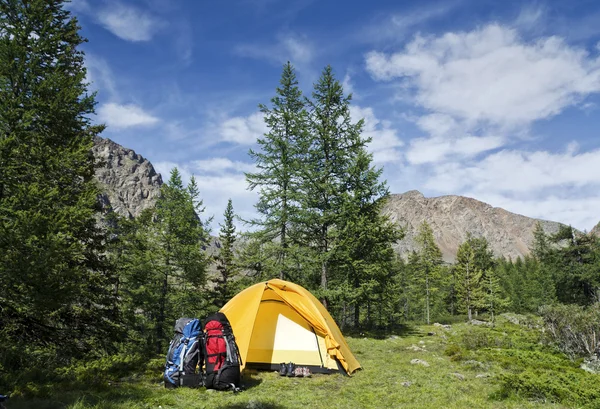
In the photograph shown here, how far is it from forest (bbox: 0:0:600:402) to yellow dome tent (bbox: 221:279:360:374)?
3.27 metres

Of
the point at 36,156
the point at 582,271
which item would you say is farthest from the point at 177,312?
the point at 582,271

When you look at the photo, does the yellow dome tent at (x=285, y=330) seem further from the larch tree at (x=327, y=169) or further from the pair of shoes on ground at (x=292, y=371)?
the larch tree at (x=327, y=169)

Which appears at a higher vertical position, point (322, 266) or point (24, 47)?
point (24, 47)

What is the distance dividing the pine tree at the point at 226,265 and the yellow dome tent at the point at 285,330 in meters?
19.0

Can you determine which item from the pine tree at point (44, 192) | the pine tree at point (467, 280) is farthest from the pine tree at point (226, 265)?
the pine tree at point (467, 280)

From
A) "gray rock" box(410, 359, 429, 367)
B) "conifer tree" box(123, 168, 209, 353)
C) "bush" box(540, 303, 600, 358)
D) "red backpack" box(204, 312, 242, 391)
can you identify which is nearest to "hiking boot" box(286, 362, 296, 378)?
"red backpack" box(204, 312, 242, 391)

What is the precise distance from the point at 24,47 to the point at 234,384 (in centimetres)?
1104

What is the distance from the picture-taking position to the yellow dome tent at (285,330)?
10320 mm

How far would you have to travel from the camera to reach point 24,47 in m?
10.5

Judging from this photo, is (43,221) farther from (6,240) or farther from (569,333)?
(569,333)

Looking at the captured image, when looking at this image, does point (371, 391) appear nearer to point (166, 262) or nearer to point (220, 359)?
point (220, 359)

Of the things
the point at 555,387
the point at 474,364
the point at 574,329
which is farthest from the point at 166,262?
the point at 574,329

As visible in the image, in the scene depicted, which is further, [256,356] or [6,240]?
[256,356]

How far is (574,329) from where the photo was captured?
550 inches
